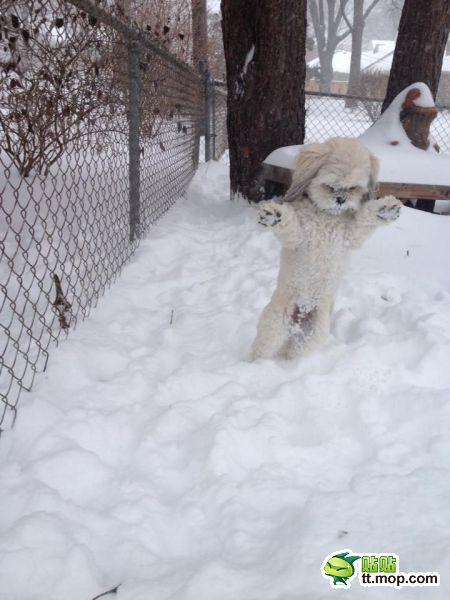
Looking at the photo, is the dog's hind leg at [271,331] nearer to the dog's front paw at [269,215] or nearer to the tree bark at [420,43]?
the dog's front paw at [269,215]

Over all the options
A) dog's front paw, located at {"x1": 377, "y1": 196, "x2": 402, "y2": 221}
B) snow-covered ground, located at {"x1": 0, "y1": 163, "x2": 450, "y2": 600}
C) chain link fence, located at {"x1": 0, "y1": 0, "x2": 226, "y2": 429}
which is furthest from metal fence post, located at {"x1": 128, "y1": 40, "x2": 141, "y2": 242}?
dog's front paw, located at {"x1": 377, "y1": 196, "x2": 402, "y2": 221}

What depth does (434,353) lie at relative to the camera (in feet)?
8.80

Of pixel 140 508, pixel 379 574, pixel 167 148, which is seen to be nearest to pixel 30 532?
pixel 140 508

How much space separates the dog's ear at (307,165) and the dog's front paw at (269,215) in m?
0.23

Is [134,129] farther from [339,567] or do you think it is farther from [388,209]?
[339,567]

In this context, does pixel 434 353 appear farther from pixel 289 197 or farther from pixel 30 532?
pixel 30 532

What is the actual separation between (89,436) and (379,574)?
1.29m

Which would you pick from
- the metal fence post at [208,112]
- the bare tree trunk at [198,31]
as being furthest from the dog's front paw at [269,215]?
the bare tree trunk at [198,31]

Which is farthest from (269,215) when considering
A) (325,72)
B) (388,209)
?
(325,72)

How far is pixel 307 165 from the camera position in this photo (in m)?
2.44

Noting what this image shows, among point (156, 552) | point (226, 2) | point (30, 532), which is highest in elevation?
point (226, 2)

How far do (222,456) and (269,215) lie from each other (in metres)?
1.15

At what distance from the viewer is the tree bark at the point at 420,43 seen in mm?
5316

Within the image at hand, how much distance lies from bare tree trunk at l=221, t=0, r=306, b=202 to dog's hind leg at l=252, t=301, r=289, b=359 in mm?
3134
